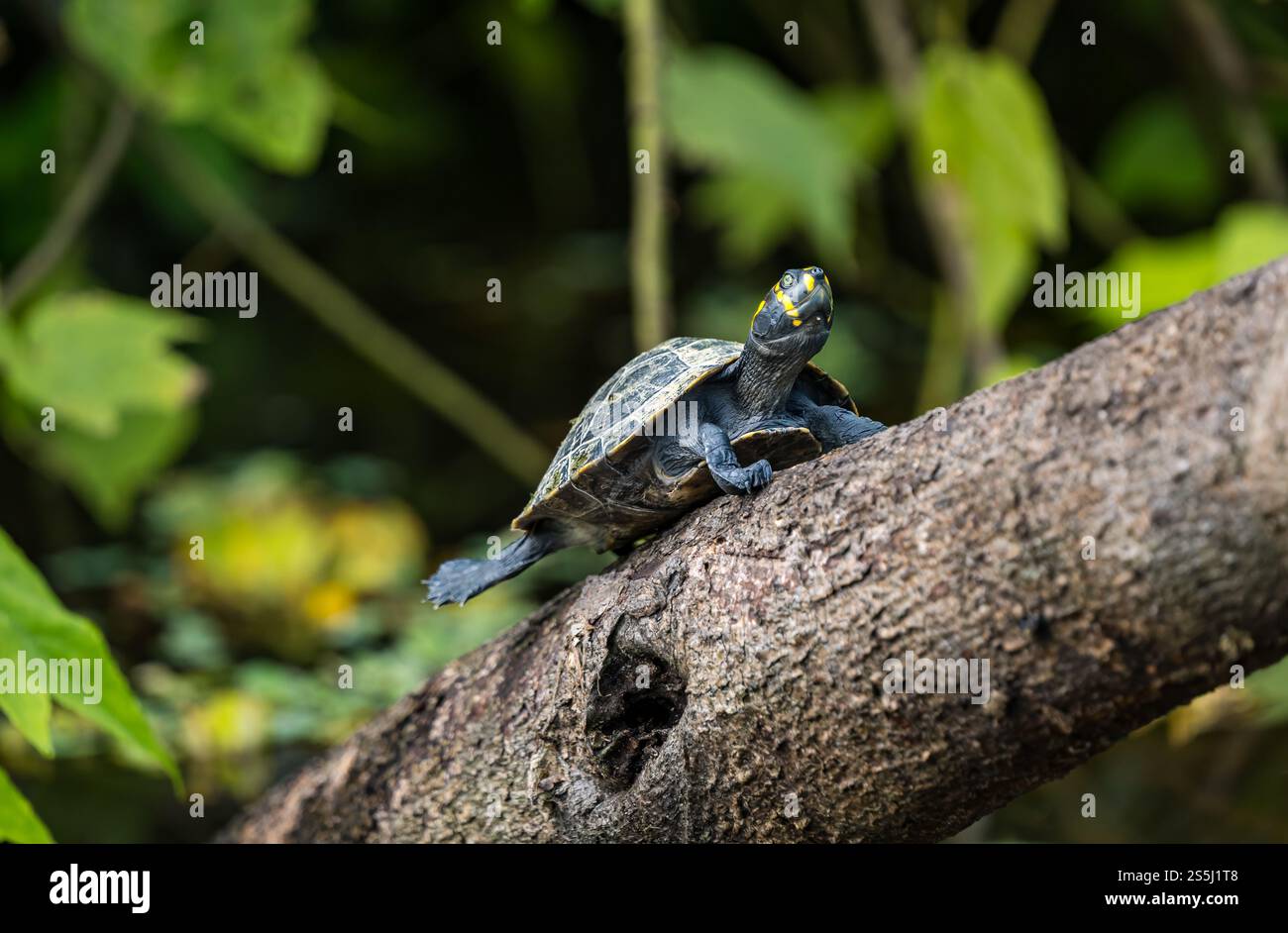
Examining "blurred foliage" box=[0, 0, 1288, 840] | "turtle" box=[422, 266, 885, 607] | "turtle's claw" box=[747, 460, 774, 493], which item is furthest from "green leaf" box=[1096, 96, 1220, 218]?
"turtle's claw" box=[747, 460, 774, 493]

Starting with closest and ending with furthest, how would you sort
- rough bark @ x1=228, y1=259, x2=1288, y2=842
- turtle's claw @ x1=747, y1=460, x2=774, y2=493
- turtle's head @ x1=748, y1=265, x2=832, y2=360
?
rough bark @ x1=228, y1=259, x2=1288, y2=842 < turtle's claw @ x1=747, y1=460, x2=774, y2=493 < turtle's head @ x1=748, y1=265, x2=832, y2=360

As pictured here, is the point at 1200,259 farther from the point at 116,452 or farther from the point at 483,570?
the point at 116,452

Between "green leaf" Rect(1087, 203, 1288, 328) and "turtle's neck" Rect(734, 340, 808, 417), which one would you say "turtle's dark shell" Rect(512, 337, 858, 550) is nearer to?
"turtle's neck" Rect(734, 340, 808, 417)

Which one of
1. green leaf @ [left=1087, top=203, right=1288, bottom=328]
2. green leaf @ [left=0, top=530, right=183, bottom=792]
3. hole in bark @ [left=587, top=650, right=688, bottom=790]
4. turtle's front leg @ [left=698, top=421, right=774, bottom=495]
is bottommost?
hole in bark @ [left=587, top=650, right=688, bottom=790]

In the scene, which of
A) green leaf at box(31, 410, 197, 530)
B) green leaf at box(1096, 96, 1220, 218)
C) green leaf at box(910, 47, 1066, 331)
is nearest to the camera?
green leaf at box(910, 47, 1066, 331)

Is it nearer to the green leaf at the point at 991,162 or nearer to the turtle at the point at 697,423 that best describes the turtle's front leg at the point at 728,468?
A: the turtle at the point at 697,423

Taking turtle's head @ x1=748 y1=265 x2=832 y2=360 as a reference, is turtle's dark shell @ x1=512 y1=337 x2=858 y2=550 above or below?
below

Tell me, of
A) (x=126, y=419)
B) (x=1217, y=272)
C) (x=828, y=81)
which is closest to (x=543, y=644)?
(x=1217, y=272)
